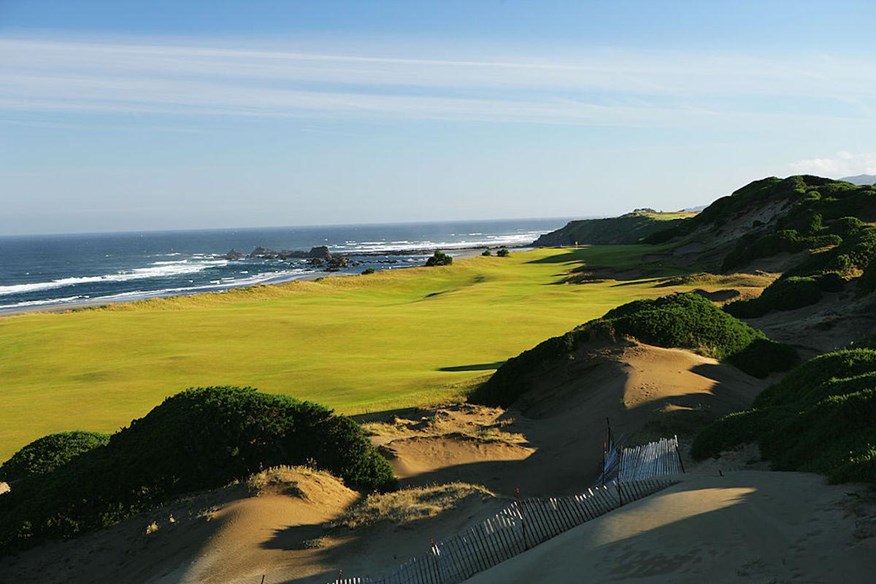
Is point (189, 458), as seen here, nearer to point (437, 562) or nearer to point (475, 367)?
point (437, 562)

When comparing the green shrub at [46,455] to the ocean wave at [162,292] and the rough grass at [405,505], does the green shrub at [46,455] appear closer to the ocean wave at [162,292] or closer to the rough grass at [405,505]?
the rough grass at [405,505]

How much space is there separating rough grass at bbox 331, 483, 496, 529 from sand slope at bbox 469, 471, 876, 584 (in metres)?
2.29

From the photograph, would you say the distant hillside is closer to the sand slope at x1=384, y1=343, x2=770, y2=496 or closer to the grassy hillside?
the grassy hillside

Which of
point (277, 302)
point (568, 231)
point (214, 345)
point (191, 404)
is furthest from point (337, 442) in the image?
point (568, 231)

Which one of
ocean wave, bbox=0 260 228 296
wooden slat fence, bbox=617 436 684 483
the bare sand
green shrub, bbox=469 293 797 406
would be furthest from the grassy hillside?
ocean wave, bbox=0 260 228 296

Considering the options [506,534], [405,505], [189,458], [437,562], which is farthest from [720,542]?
[189,458]

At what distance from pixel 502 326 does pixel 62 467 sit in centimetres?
2310

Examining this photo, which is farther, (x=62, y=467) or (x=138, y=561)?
(x=62, y=467)

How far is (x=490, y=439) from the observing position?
Result: 1578cm

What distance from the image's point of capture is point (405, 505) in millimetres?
10742

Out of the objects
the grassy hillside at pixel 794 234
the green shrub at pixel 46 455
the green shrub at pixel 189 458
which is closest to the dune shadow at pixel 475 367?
the grassy hillside at pixel 794 234

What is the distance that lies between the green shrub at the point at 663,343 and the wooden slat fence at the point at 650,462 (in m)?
7.27

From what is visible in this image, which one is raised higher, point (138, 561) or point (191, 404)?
point (191, 404)

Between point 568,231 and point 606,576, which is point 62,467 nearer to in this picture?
point 606,576
